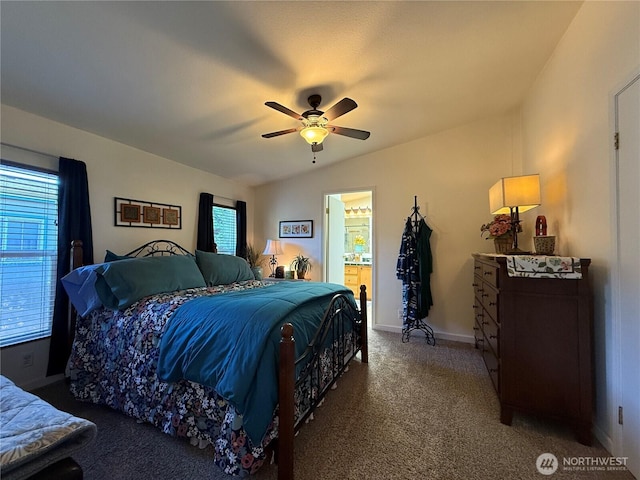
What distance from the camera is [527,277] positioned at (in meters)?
1.92

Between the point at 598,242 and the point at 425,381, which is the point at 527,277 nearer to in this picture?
the point at 598,242

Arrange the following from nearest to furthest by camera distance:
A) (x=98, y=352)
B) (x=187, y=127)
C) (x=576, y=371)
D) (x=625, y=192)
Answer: (x=625, y=192)
(x=576, y=371)
(x=98, y=352)
(x=187, y=127)

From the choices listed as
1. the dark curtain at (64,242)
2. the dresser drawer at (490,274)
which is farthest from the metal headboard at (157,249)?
the dresser drawer at (490,274)

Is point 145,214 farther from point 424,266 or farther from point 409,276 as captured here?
point 424,266

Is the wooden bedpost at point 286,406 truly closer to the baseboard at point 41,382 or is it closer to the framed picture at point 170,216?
the baseboard at point 41,382

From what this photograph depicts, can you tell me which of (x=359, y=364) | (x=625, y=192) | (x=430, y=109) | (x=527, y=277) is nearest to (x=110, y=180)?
(x=359, y=364)

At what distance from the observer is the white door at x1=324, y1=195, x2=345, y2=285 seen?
189 inches

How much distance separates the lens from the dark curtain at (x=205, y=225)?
3939 mm

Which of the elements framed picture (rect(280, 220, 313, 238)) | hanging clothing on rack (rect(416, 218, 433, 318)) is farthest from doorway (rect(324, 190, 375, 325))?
hanging clothing on rack (rect(416, 218, 433, 318))

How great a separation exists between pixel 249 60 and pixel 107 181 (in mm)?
2044

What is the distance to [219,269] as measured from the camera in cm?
323

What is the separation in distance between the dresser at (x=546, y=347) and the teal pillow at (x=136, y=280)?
2749 mm

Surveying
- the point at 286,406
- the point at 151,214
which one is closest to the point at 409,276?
the point at 286,406

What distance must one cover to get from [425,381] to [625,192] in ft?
6.78
